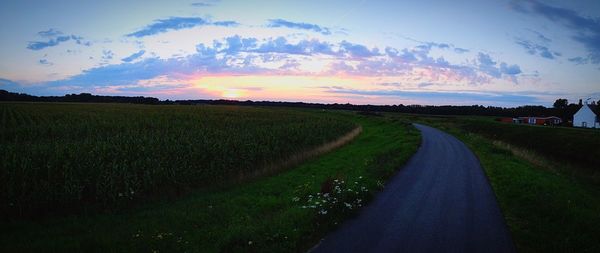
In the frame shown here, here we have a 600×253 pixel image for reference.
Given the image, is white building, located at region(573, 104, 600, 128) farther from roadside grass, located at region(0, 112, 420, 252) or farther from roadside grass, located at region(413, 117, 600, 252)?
roadside grass, located at region(0, 112, 420, 252)

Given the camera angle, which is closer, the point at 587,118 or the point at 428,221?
the point at 428,221

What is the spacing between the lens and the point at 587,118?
81188 millimetres

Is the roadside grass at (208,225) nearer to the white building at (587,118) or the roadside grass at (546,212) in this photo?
the roadside grass at (546,212)

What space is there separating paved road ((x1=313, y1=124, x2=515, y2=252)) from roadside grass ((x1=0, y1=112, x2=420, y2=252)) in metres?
0.70

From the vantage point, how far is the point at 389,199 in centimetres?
1433

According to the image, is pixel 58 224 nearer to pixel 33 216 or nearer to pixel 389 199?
pixel 33 216

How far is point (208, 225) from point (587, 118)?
9732 centimetres

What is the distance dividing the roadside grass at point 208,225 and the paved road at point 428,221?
0.70 meters

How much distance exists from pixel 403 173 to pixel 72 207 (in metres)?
15.4

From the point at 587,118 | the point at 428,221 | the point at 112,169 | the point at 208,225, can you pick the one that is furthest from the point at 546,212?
the point at 587,118

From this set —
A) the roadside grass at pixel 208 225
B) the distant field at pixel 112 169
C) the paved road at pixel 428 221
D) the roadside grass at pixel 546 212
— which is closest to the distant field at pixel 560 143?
the roadside grass at pixel 546 212

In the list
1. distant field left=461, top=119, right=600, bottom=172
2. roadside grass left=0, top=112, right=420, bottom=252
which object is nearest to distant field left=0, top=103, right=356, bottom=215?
roadside grass left=0, top=112, right=420, bottom=252

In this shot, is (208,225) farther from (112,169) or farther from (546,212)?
(546,212)

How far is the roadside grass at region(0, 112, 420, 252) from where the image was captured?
382 inches
